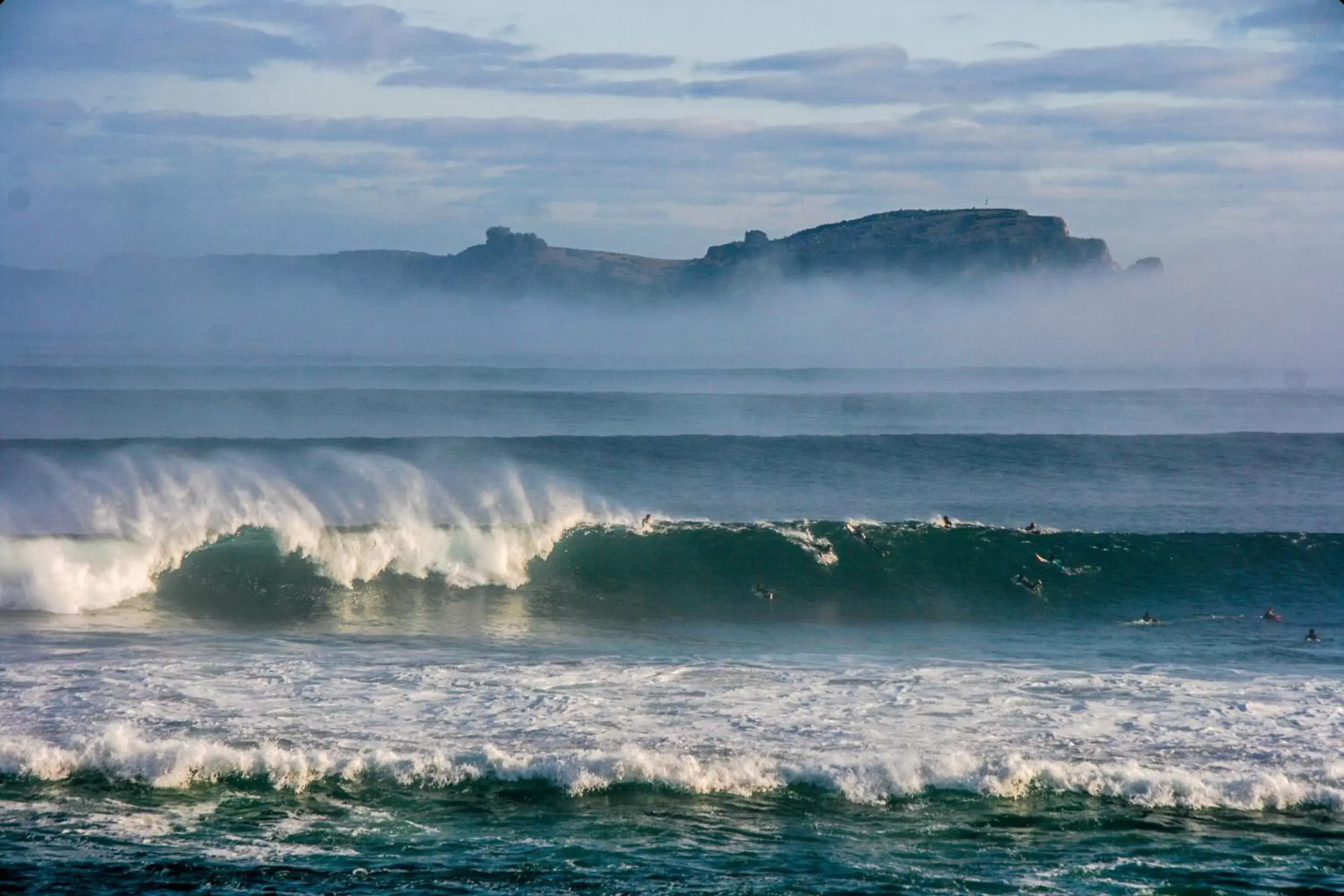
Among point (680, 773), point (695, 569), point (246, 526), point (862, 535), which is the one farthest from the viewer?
point (862, 535)

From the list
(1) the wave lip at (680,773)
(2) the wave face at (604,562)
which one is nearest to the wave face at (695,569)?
(2) the wave face at (604,562)

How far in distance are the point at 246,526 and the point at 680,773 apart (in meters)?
12.2

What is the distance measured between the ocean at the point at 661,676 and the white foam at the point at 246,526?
0.08 m

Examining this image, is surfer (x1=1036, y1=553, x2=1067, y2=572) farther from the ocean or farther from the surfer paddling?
the surfer paddling

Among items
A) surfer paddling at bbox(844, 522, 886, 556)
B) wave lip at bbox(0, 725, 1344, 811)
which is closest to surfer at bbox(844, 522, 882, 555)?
surfer paddling at bbox(844, 522, 886, 556)

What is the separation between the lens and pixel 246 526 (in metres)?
20.1

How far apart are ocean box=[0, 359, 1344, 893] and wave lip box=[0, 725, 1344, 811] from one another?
1.3 inches

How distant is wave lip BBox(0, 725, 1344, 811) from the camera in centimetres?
970

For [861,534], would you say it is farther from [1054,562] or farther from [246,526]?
[246,526]

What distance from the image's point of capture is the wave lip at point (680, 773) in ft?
31.8

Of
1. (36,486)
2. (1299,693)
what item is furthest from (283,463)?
(1299,693)

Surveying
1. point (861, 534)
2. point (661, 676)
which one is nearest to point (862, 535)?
point (861, 534)

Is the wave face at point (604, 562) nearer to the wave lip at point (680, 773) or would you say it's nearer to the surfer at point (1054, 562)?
the surfer at point (1054, 562)

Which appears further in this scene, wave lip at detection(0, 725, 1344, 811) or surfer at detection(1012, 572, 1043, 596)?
surfer at detection(1012, 572, 1043, 596)
